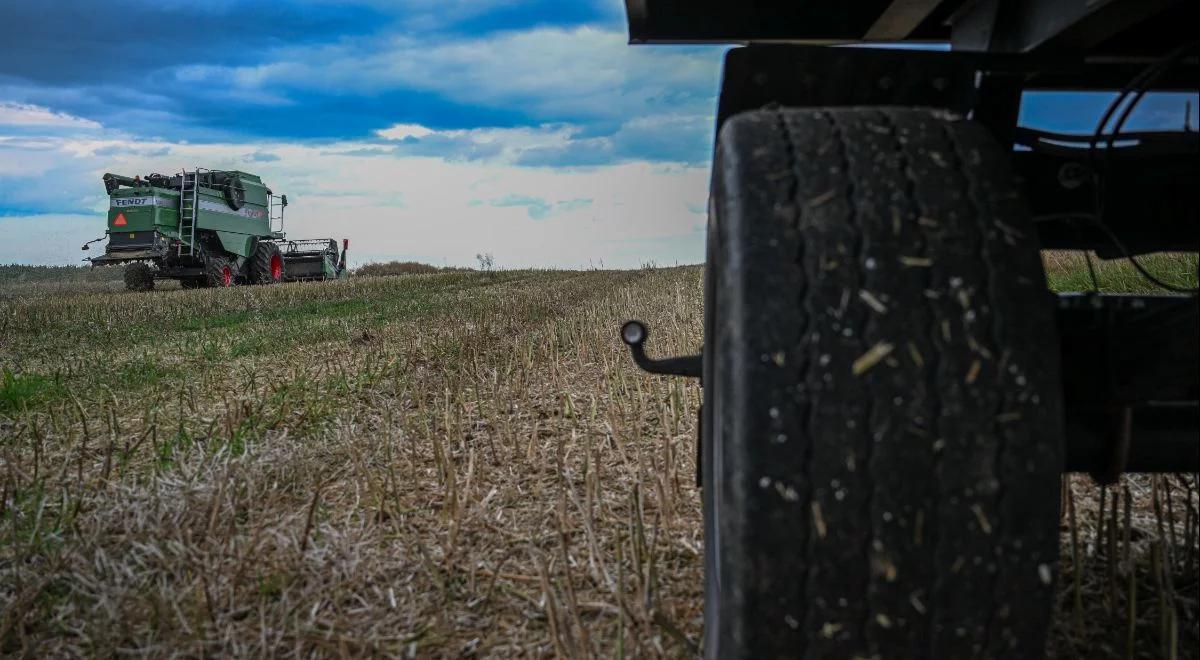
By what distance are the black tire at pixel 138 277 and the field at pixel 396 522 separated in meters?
15.1

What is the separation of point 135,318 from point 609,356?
674 centimetres

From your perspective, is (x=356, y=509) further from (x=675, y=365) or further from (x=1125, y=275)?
(x=1125, y=275)

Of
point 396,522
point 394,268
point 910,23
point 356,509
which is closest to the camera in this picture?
point 910,23

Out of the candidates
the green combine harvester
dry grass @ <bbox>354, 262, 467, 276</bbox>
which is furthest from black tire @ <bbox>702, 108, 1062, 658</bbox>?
dry grass @ <bbox>354, 262, 467, 276</bbox>

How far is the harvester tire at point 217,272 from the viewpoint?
64.1 ft

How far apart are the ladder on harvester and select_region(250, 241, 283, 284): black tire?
8.50 ft

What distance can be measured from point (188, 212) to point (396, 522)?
19.0m

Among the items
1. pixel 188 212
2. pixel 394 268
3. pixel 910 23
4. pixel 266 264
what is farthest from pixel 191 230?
pixel 910 23

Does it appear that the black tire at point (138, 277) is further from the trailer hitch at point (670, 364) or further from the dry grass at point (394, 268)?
the trailer hitch at point (670, 364)

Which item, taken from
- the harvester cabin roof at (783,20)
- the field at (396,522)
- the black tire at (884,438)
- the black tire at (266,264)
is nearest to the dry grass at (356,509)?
the field at (396,522)

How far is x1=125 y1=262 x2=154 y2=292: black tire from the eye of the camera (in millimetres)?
19016

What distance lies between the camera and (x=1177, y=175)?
6.04 feet

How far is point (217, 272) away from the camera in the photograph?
Answer: 1973cm

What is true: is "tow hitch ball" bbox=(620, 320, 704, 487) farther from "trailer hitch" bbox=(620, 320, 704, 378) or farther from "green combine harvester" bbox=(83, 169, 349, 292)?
"green combine harvester" bbox=(83, 169, 349, 292)
